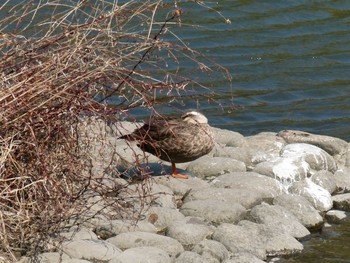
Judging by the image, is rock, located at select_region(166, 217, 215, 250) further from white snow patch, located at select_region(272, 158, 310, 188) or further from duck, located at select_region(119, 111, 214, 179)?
white snow patch, located at select_region(272, 158, 310, 188)

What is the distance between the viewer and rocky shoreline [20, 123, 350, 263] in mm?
6738

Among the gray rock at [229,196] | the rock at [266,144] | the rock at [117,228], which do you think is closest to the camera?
the rock at [117,228]

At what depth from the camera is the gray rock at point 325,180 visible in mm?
8867

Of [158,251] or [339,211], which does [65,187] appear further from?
[339,211]

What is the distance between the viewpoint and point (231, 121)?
489 inches

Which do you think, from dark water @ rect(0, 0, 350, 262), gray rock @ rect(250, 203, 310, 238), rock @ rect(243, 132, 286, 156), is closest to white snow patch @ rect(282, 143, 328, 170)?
rock @ rect(243, 132, 286, 156)

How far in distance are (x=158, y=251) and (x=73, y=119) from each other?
1.11 metres

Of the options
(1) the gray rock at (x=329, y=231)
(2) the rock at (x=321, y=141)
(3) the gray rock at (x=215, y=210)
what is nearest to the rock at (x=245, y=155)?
(2) the rock at (x=321, y=141)

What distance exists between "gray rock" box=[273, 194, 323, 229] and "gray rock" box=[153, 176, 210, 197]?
2.18ft

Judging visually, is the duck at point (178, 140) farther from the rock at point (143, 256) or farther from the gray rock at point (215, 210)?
the rock at point (143, 256)

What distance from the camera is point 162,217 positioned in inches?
Result: 289

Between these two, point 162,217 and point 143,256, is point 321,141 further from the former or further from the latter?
point 143,256

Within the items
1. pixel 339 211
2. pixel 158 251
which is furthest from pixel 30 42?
pixel 339 211

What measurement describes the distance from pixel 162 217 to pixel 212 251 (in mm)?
638
